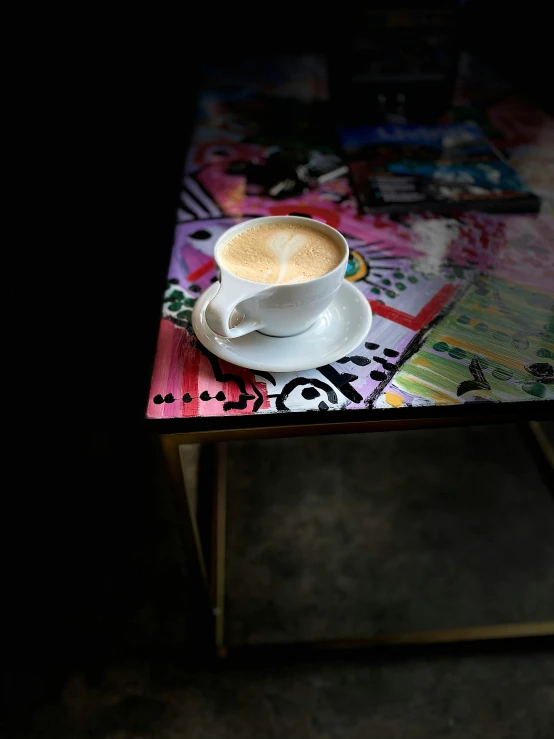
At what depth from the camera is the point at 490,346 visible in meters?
0.66

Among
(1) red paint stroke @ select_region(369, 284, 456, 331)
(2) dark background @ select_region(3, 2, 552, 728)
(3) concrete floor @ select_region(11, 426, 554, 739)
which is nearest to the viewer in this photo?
(1) red paint stroke @ select_region(369, 284, 456, 331)

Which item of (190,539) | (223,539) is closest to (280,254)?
(190,539)

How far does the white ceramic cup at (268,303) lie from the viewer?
0.56 m

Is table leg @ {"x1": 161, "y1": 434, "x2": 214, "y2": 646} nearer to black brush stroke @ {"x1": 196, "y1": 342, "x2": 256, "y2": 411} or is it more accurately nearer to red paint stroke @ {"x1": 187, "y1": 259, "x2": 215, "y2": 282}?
A: black brush stroke @ {"x1": 196, "y1": 342, "x2": 256, "y2": 411}

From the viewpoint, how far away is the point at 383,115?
3.66 ft

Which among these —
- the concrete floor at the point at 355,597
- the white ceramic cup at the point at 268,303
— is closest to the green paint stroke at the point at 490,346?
the white ceramic cup at the point at 268,303

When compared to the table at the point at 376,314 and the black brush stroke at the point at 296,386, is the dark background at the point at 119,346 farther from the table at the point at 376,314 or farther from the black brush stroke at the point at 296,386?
the black brush stroke at the point at 296,386

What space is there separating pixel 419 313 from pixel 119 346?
0.96 metres

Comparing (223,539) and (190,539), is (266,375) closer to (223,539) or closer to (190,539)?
(190,539)

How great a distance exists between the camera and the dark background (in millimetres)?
984

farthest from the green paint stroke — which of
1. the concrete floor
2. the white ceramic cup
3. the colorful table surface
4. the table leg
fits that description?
the concrete floor

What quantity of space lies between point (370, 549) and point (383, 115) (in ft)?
2.76

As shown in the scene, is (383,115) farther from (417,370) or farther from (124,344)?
(124,344)

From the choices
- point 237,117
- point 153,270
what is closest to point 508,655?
point 237,117
